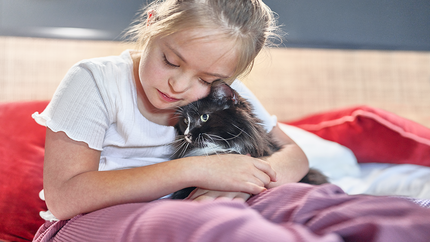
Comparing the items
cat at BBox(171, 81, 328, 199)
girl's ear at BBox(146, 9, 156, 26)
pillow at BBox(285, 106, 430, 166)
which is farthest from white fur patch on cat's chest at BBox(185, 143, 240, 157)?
pillow at BBox(285, 106, 430, 166)

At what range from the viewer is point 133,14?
184 centimetres

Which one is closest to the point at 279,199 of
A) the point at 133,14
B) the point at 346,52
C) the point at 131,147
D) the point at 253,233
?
the point at 253,233

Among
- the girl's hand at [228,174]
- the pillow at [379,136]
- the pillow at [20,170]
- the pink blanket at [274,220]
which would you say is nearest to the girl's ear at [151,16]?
the girl's hand at [228,174]

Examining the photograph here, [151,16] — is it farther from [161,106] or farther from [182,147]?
[182,147]

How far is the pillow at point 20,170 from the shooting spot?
3.50 ft

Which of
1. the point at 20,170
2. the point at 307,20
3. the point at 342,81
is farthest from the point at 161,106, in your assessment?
the point at 342,81

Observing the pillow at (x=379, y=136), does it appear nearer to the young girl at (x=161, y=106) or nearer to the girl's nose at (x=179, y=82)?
the young girl at (x=161, y=106)

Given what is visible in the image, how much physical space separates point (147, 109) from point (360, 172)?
3.37ft

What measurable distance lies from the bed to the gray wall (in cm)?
10

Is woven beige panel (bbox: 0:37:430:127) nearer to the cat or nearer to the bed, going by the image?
the bed

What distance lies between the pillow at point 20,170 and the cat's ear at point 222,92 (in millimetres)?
804

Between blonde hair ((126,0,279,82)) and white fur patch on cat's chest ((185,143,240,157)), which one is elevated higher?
blonde hair ((126,0,279,82))

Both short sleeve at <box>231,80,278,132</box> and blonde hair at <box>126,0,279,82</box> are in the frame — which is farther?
short sleeve at <box>231,80,278,132</box>

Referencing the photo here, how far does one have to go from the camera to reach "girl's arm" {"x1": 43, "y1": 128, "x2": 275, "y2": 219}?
76 cm
